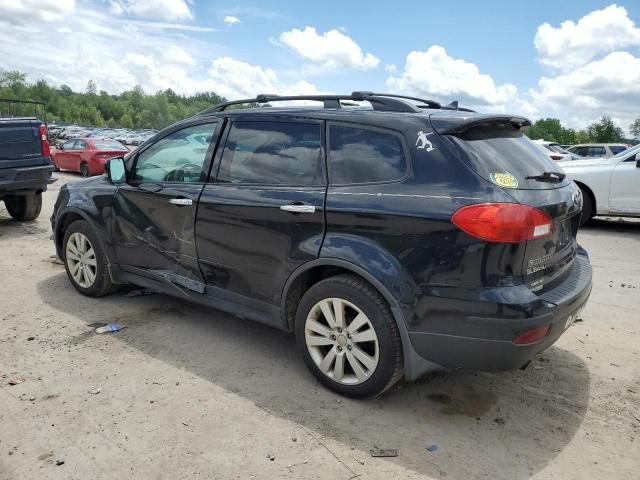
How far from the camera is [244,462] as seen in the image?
2.73m

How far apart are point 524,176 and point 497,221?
0.50m

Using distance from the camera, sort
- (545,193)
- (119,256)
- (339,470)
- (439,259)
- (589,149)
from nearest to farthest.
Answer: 1. (339,470)
2. (439,259)
3. (545,193)
4. (119,256)
5. (589,149)

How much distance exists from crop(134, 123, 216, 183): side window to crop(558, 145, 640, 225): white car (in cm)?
711

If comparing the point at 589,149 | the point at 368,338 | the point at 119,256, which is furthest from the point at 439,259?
the point at 589,149

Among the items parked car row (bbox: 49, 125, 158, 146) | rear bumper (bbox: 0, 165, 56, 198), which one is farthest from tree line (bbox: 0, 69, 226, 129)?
rear bumper (bbox: 0, 165, 56, 198)

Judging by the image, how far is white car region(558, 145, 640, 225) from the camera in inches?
363

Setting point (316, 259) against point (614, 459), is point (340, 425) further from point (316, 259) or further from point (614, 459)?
point (614, 459)

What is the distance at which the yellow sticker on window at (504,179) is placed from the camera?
2.91 meters

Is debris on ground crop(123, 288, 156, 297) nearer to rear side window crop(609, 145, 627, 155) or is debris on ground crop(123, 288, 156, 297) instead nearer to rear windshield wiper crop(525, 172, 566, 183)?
rear windshield wiper crop(525, 172, 566, 183)

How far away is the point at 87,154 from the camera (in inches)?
741

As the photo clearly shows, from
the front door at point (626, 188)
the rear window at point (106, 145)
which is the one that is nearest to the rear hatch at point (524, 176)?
the front door at point (626, 188)

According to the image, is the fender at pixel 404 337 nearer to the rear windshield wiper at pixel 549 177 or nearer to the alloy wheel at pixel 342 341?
the alloy wheel at pixel 342 341

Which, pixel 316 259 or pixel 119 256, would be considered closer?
pixel 316 259

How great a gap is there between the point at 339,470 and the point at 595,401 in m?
1.78
